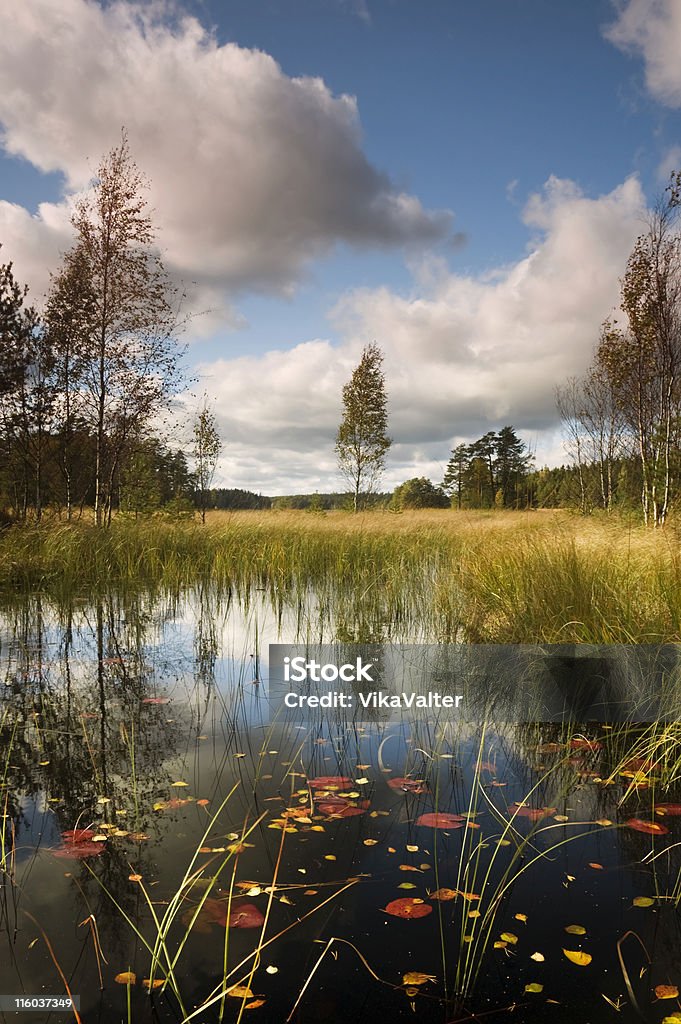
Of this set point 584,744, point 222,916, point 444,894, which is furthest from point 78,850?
point 584,744

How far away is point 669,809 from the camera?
278 centimetres

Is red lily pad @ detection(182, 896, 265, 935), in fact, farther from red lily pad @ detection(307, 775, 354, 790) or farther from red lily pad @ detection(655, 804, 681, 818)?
red lily pad @ detection(655, 804, 681, 818)

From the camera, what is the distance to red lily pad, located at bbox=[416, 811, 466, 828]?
2.57 meters

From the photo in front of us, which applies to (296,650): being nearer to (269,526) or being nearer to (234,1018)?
(234,1018)

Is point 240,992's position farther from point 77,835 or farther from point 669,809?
point 669,809

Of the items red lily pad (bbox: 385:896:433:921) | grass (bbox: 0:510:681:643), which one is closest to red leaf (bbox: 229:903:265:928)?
red lily pad (bbox: 385:896:433:921)

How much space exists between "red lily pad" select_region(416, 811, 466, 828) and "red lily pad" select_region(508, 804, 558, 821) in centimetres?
24

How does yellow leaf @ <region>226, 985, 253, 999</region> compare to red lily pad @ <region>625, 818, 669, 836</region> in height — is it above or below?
below

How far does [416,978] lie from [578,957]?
490 mm

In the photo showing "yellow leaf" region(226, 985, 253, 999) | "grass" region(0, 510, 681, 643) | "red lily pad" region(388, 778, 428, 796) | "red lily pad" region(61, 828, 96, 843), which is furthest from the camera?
"grass" region(0, 510, 681, 643)

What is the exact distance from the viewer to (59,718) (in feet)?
12.5

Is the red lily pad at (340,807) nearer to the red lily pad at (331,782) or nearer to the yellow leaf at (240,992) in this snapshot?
the red lily pad at (331,782)

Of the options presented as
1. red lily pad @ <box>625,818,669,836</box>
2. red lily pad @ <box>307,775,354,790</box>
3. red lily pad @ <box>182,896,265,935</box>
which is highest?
red lily pad @ <box>307,775,354,790</box>

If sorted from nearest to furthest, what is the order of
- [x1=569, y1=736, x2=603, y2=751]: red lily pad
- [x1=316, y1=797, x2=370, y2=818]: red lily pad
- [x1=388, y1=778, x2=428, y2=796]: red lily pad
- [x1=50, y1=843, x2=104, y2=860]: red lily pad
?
[x1=50, y1=843, x2=104, y2=860]: red lily pad → [x1=316, y1=797, x2=370, y2=818]: red lily pad → [x1=388, y1=778, x2=428, y2=796]: red lily pad → [x1=569, y1=736, x2=603, y2=751]: red lily pad
